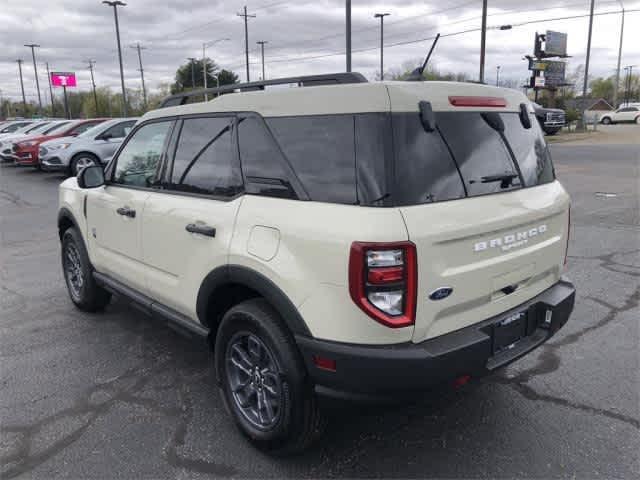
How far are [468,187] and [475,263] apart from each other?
37 centimetres

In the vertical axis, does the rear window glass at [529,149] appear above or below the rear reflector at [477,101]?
below

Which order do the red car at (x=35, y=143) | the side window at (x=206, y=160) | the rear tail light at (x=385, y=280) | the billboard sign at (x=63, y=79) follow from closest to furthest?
the rear tail light at (x=385, y=280)
the side window at (x=206, y=160)
the red car at (x=35, y=143)
the billboard sign at (x=63, y=79)

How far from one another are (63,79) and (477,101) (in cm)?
6480

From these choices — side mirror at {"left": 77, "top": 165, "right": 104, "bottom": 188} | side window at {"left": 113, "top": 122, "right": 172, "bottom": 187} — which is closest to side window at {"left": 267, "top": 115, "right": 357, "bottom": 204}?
side window at {"left": 113, "top": 122, "right": 172, "bottom": 187}

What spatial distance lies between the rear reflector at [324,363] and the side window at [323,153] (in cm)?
69

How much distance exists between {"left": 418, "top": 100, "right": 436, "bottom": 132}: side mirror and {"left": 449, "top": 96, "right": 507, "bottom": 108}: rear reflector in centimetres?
22

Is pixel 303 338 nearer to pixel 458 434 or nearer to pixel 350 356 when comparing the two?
pixel 350 356

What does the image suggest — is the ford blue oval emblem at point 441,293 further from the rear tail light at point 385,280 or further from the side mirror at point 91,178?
the side mirror at point 91,178

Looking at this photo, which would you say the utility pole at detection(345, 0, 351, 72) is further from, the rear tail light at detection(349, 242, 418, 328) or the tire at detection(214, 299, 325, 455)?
the rear tail light at detection(349, 242, 418, 328)

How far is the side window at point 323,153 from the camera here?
Answer: 2330 millimetres

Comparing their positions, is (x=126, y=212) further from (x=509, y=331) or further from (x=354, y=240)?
(x=509, y=331)

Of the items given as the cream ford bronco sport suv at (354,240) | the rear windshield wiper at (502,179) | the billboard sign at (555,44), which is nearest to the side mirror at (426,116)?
the cream ford bronco sport suv at (354,240)

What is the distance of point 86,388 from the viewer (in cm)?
345

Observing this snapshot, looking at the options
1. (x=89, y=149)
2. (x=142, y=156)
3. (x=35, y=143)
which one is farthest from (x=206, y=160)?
(x=35, y=143)
